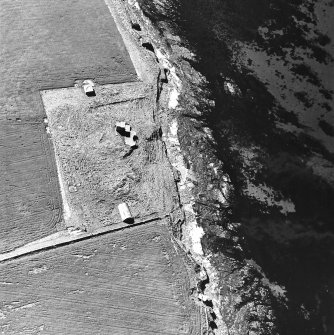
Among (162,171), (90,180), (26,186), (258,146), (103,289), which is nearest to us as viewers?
(103,289)

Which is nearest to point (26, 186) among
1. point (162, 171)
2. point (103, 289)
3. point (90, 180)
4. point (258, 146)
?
point (90, 180)

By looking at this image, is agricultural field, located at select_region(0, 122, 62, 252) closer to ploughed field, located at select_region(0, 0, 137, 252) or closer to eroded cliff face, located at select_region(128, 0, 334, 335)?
ploughed field, located at select_region(0, 0, 137, 252)

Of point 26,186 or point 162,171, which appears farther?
point 162,171

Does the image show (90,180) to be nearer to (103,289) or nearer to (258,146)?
(103,289)

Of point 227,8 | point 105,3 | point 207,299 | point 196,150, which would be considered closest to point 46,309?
point 207,299

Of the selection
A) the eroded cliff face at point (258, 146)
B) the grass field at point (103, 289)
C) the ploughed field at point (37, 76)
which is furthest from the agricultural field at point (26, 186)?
the eroded cliff face at point (258, 146)

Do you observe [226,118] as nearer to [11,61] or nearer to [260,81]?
[260,81]
